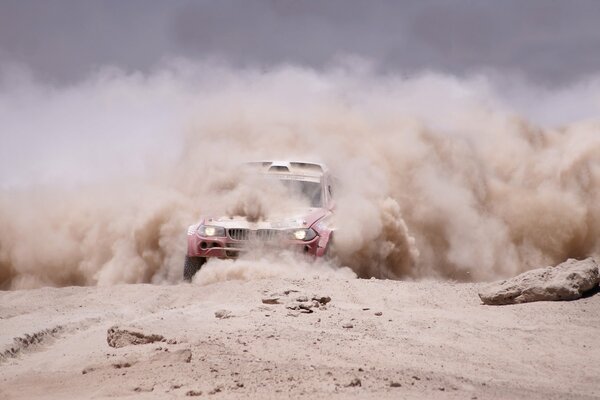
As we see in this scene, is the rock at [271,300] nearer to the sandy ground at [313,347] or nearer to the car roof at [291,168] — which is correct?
the sandy ground at [313,347]

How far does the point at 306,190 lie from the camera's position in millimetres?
12125

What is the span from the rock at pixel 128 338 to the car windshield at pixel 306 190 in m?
5.77

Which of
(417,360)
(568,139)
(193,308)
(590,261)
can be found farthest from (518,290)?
(568,139)

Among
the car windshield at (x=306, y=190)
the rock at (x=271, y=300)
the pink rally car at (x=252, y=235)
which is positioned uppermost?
the car windshield at (x=306, y=190)

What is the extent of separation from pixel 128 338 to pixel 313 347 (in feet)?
5.01

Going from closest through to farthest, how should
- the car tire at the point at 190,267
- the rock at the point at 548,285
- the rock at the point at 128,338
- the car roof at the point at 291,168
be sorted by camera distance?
1. the rock at the point at 128,338
2. the rock at the point at 548,285
3. the car tire at the point at 190,267
4. the car roof at the point at 291,168

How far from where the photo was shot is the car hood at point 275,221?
10.9 metres

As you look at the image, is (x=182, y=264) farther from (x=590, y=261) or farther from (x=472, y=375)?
(x=472, y=375)

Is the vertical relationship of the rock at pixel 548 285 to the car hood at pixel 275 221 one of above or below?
below

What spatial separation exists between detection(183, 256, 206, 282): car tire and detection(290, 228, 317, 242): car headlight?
1.43 m

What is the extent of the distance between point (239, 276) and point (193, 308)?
2.28 m

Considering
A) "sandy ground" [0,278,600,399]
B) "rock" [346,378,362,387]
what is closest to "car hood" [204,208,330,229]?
"sandy ground" [0,278,600,399]

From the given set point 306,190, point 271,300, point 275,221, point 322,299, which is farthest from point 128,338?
point 306,190

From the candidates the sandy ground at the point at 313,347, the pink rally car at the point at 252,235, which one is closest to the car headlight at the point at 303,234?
the pink rally car at the point at 252,235
